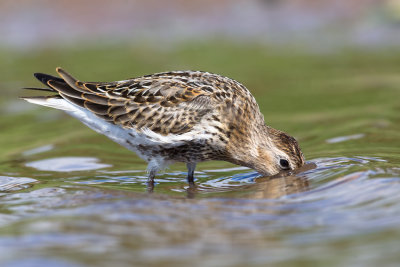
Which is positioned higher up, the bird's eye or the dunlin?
the dunlin

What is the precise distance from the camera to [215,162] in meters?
11.4

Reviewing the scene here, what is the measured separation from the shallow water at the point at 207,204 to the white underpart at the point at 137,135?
362mm

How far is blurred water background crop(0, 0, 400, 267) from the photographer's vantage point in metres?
6.41

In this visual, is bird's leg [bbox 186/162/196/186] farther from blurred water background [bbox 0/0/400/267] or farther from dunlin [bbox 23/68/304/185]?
blurred water background [bbox 0/0/400/267]

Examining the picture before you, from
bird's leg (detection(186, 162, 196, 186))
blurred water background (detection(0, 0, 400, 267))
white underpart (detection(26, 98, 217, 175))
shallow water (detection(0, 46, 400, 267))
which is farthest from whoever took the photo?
bird's leg (detection(186, 162, 196, 186))

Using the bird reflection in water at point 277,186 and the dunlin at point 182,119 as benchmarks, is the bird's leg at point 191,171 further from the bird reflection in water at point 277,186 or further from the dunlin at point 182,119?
the bird reflection in water at point 277,186

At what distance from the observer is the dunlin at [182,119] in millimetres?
9523

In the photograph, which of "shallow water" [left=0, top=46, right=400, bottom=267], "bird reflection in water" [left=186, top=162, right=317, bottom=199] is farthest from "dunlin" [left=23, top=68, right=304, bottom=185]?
"shallow water" [left=0, top=46, right=400, bottom=267]

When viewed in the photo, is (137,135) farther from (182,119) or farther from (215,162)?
(215,162)

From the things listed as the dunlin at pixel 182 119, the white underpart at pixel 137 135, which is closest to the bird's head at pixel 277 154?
the dunlin at pixel 182 119

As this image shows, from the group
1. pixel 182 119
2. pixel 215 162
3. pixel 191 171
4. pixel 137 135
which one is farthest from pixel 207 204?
pixel 215 162

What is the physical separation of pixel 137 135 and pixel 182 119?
0.75m

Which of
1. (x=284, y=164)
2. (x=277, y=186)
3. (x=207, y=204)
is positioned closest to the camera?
(x=207, y=204)

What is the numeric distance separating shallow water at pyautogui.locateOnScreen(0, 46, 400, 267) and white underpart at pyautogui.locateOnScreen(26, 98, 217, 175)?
36cm
